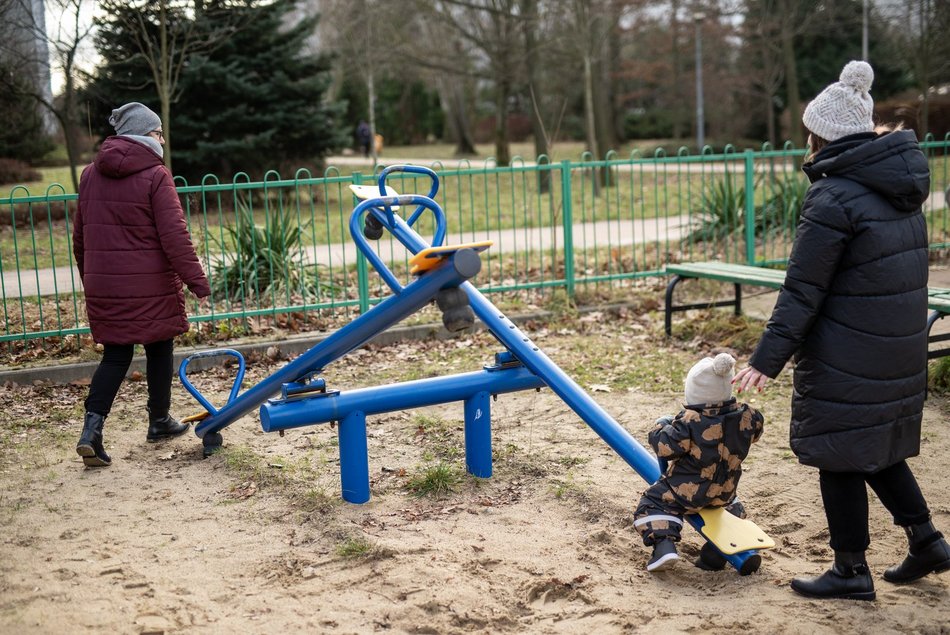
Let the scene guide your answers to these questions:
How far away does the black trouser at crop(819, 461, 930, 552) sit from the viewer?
3.07m

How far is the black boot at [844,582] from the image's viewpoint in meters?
3.06

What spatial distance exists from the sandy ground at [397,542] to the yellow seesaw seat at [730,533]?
138 millimetres

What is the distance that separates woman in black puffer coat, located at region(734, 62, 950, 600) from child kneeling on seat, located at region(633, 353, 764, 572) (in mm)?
177

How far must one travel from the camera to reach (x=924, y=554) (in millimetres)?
3146

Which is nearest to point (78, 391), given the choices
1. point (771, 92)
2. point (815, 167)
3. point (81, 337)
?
point (81, 337)

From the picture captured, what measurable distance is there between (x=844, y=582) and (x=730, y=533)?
14.9 inches

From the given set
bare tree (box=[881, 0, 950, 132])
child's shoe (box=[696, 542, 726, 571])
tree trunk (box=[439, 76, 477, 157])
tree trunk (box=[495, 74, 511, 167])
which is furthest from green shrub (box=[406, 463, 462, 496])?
tree trunk (box=[439, 76, 477, 157])

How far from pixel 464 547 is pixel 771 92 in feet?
79.0

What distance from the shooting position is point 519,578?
3291 mm

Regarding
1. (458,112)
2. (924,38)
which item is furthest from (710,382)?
(458,112)

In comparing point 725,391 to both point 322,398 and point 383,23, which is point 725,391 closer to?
point 322,398

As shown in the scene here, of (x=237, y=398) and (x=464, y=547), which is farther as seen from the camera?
(x=237, y=398)

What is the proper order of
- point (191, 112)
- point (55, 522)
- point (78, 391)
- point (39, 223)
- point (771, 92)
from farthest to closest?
point (771, 92) < point (191, 112) < point (39, 223) < point (78, 391) < point (55, 522)

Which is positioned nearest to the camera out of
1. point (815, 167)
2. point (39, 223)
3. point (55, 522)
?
point (815, 167)
